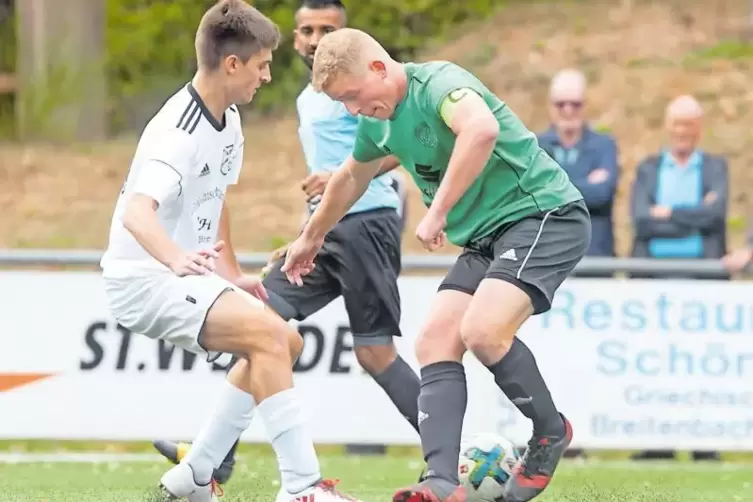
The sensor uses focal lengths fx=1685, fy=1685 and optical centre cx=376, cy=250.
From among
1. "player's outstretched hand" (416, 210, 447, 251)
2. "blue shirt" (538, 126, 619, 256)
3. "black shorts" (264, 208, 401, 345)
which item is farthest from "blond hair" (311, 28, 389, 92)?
"blue shirt" (538, 126, 619, 256)

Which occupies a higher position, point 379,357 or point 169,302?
point 169,302

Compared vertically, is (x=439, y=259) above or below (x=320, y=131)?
below

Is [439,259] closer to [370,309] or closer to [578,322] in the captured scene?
[578,322]

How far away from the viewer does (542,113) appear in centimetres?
1598

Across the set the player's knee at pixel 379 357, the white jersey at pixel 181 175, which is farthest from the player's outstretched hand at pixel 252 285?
the player's knee at pixel 379 357

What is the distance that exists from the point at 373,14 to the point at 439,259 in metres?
7.90

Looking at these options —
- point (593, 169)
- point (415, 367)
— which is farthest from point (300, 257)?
point (593, 169)

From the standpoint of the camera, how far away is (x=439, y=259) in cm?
1037

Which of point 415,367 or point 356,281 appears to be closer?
point 356,281

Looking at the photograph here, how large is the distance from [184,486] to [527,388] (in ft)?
4.84

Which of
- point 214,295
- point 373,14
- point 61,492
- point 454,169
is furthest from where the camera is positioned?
point 373,14

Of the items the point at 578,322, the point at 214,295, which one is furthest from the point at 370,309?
the point at 578,322

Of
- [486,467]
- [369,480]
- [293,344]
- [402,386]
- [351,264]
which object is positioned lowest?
[369,480]

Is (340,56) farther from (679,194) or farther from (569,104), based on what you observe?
(679,194)
